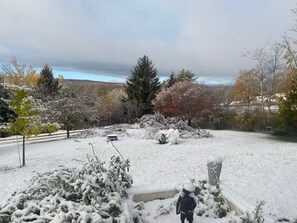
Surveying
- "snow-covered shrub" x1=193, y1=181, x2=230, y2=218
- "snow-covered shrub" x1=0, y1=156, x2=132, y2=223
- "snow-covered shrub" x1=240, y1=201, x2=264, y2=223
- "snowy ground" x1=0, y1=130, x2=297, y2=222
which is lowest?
"snowy ground" x1=0, y1=130, x2=297, y2=222

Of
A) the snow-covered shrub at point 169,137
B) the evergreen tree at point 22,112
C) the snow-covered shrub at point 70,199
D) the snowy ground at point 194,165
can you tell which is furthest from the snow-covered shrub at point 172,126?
the snow-covered shrub at point 70,199

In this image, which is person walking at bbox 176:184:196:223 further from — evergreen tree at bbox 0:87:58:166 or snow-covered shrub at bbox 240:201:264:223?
evergreen tree at bbox 0:87:58:166

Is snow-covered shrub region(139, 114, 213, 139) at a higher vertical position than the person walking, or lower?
lower

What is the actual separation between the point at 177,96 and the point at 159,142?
6.72 meters

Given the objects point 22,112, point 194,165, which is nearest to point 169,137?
point 194,165

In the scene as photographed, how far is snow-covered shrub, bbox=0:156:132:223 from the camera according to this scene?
3.61m

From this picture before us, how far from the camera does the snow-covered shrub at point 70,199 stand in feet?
11.9

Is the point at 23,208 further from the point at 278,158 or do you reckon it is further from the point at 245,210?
the point at 278,158

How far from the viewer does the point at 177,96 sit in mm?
19672

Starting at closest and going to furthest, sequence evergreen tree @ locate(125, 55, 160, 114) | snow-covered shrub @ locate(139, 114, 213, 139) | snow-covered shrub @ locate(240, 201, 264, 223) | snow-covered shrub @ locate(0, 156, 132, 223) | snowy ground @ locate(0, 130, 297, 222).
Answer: snow-covered shrub @ locate(0, 156, 132, 223), snow-covered shrub @ locate(240, 201, 264, 223), snowy ground @ locate(0, 130, 297, 222), snow-covered shrub @ locate(139, 114, 213, 139), evergreen tree @ locate(125, 55, 160, 114)

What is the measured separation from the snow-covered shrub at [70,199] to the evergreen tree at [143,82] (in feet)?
74.2

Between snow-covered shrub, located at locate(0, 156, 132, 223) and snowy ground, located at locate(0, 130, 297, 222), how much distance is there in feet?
3.55

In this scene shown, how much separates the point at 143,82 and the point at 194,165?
63.8 feet

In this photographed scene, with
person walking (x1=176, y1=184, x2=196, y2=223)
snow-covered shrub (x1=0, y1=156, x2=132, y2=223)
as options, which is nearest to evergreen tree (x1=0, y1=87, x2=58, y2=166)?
snow-covered shrub (x1=0, y1=156, x2=132, y2=223)
